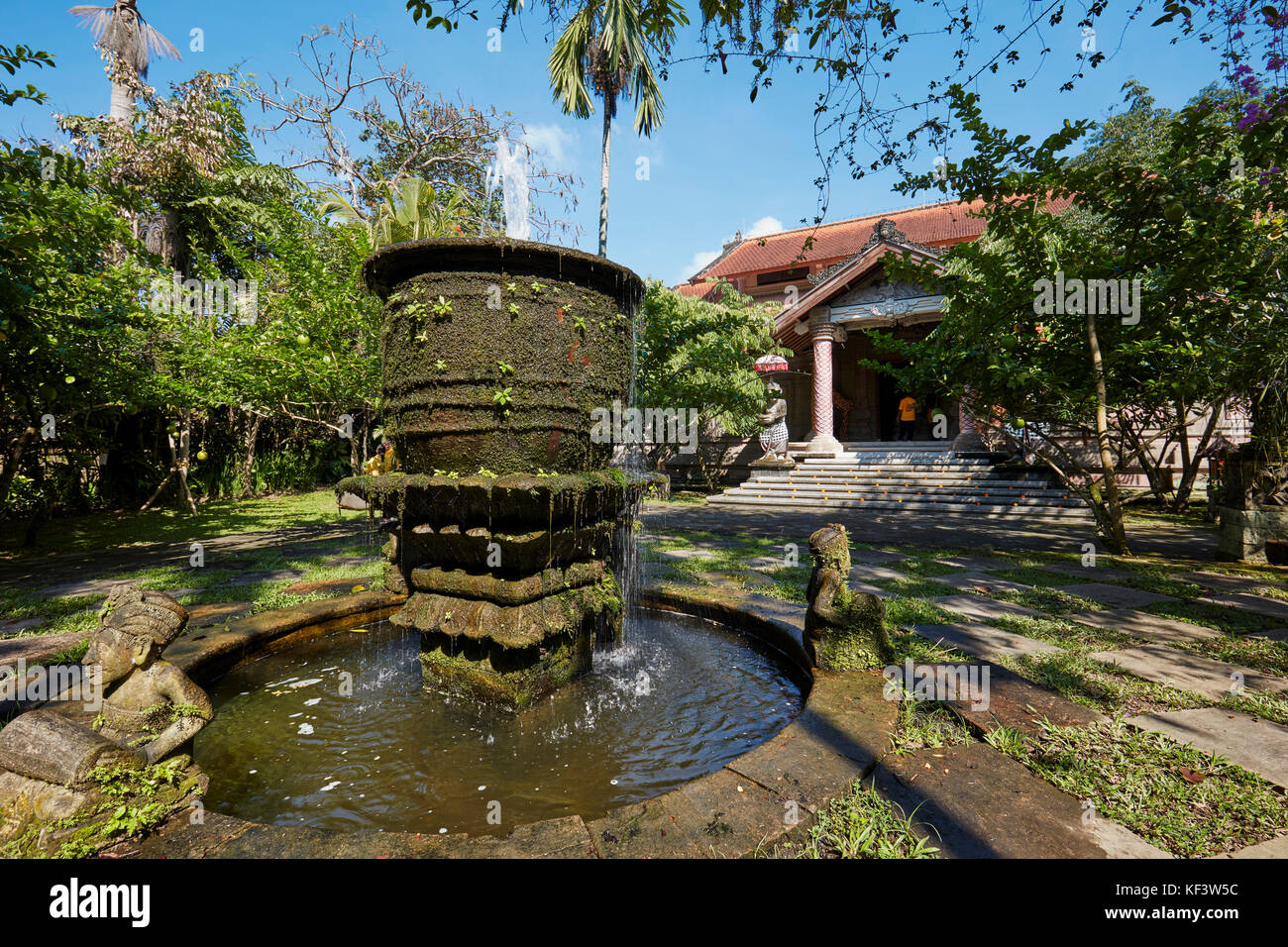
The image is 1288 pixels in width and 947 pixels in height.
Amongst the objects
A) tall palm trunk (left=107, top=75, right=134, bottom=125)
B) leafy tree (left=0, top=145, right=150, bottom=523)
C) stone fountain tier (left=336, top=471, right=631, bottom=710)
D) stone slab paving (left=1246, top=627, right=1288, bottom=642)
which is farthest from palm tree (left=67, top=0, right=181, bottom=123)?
stone slab paving (left=1246, top=627, right=1288, bottom=642)

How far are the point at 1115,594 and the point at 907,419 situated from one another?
1717cm

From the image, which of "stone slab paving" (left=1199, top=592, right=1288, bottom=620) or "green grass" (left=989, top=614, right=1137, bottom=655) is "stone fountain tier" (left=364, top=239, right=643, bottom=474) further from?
"stone slab paving" (left=1199, top=592, right=1288, bottom=620)

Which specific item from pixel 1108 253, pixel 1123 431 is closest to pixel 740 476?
pixel 1123 431

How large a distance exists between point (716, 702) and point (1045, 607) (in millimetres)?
3223

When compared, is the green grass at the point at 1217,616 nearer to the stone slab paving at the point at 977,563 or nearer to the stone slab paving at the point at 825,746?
the stone slab paving at the point at 977,563

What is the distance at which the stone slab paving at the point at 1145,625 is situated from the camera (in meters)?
3.83

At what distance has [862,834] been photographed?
1.72 m

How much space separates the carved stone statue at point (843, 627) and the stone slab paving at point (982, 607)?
6.02ft

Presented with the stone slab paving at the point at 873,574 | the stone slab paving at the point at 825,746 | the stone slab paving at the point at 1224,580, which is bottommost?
the stone slab paving at the point at 873,574

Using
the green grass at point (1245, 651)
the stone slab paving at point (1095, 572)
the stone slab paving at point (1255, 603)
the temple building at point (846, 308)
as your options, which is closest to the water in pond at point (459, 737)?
the green grass at point (1245, 651)

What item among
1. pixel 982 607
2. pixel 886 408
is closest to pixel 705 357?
pixel 982 607

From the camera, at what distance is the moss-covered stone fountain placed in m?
3.18

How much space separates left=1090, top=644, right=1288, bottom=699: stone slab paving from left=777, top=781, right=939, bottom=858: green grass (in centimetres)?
228

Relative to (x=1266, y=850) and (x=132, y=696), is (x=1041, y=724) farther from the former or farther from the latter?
(x=132, y=696)
